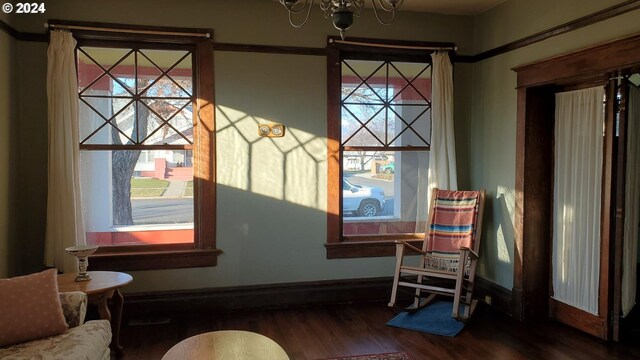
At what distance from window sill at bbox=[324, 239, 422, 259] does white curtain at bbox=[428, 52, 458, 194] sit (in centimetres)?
68

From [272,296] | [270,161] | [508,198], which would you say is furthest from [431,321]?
[270,161]

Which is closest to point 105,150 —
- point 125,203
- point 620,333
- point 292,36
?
point 125,203

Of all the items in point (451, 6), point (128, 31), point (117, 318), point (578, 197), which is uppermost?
point (451, 6)

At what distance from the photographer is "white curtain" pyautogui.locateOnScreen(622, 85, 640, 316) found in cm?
340

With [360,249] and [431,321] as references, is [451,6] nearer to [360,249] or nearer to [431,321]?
[360,249]

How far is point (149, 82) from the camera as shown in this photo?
13.1ft

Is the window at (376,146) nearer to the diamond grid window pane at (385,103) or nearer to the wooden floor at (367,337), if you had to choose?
the diamond grid window pane at (385,103)

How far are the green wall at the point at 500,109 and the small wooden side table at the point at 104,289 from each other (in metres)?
3.11

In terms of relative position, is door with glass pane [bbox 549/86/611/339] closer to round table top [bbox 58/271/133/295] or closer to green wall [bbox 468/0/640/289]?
green wall [bbox 468/0/640/289]

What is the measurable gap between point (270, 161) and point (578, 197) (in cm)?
253

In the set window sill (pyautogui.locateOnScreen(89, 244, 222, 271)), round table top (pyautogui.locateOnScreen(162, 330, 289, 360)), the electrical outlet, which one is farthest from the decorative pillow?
the electrical outlet

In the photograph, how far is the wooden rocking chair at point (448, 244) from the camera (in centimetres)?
398

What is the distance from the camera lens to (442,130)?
14.5ft

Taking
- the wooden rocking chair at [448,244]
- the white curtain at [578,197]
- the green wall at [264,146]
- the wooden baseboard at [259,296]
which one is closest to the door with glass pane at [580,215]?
the white curtain at [578,197]
